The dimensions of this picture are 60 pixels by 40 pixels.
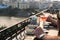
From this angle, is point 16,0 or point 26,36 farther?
point 16,0

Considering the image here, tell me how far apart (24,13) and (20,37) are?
54653mm

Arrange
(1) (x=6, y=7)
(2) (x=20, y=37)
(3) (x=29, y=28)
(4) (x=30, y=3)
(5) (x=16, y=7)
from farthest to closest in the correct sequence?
(1) (x=6, y=7) < (5) (x=16, y=7) < (4) (x=30, y=3) < (3) (x=29, y=28) < (2) (x=20, y=37)

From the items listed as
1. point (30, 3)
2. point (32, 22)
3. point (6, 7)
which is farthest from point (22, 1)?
point (32, 22)

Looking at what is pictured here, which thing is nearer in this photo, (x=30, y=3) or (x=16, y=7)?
(x=30, y=3)

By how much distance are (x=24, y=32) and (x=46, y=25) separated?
902mm

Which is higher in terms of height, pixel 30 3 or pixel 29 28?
pixel 29 28

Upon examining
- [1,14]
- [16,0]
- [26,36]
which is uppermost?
[26,36]

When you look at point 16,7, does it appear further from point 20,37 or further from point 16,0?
point 20,37

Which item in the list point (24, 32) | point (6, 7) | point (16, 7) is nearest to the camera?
point (24, 32)

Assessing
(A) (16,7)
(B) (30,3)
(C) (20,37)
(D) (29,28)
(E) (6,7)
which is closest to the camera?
(C) (20,37)

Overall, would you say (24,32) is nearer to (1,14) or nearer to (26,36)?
(26,36)

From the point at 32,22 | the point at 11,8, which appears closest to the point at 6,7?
the point at 11,8

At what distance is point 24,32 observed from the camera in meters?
6.80

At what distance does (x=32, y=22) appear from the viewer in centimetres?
747
